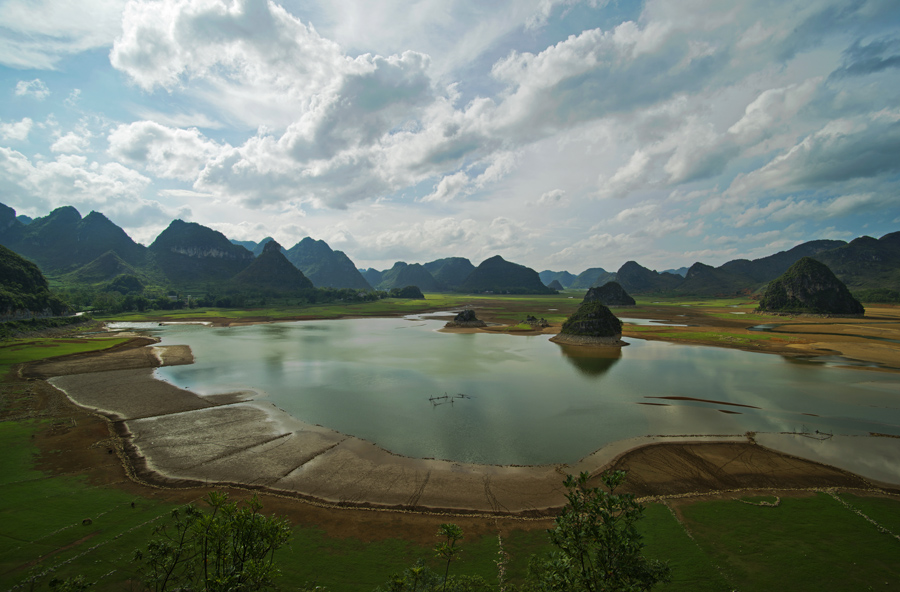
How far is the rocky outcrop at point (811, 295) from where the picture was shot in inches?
3369

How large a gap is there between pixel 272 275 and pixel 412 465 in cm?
18343

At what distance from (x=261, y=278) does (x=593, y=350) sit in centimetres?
17044

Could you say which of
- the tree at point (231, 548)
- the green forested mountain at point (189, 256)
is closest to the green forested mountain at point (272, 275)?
the green forested mountain at point (189, 256)

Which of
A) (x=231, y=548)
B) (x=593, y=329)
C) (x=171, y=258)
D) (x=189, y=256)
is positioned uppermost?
(x=189, y=256)

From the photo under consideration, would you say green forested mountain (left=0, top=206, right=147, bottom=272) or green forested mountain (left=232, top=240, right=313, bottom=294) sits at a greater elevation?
green forested mountain (left=0, top=206, right=147, bottom=272)

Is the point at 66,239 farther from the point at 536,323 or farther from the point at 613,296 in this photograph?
the point at 613,296

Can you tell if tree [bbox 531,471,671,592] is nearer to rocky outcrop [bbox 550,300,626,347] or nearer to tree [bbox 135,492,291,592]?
tree [bbox 135,492,291,592]

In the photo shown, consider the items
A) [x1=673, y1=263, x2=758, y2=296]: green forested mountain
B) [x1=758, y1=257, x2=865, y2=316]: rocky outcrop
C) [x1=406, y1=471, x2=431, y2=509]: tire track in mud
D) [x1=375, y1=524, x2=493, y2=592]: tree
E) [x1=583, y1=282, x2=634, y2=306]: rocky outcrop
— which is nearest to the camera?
[x1=375, y1=524, x2=493, y2=592]: tree

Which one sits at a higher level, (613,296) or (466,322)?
(613,296)

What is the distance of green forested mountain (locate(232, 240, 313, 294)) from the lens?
563ft

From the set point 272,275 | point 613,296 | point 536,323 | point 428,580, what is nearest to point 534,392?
point 428,580

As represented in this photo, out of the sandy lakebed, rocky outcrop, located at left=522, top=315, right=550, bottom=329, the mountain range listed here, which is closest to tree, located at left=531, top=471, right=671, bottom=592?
the sandy lakebed

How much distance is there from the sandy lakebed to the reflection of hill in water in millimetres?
17397

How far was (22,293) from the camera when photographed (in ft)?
220
